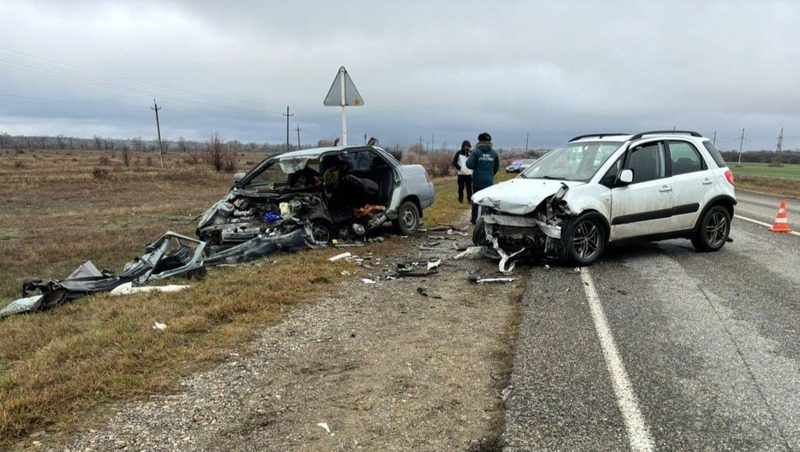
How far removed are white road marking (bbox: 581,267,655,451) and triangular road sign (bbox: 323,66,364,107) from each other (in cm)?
652

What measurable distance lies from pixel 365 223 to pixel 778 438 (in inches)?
280

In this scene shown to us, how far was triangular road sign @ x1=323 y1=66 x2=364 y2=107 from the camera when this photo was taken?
402 inches

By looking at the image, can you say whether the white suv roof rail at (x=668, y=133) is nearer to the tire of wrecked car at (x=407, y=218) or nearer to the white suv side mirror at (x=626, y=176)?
the white suv side mirror at (x=626, y=176)

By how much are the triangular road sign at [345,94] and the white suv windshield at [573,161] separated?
378 centimetres

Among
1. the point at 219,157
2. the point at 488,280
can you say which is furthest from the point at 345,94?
the point at 219,157

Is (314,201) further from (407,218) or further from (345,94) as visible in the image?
(345,94)

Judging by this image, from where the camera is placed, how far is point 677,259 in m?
7.65

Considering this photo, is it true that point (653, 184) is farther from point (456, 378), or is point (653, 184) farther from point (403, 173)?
point (456, 378)

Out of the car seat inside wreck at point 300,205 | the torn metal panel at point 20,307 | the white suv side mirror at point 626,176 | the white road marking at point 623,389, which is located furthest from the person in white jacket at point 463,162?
the torn metal panel at point 20,307

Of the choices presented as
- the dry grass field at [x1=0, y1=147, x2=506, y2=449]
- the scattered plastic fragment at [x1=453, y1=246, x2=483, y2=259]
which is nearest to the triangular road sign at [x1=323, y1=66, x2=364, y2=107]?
the dry grass field at [x1=0, y1=147, x2=506, y2=449]

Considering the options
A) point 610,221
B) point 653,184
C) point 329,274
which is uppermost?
point 653,184

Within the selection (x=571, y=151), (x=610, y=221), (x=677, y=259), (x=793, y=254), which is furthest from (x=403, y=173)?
(x=793, y=254)

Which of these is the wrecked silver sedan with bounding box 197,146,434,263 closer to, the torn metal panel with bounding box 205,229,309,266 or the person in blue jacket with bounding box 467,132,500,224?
the torn metal panel with bounding box 205,229,309,266

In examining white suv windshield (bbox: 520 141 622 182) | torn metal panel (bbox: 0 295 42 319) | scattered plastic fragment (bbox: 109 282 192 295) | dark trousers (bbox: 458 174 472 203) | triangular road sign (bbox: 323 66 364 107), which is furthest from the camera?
dark trousers (bbox: 458 174 472 203)
